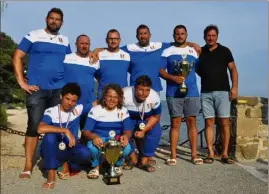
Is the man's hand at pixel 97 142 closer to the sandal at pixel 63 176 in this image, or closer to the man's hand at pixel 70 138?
the man's hand at pixel 70 138

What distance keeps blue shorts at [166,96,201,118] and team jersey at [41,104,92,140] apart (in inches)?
57.1

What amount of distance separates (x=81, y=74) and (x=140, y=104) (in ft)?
3.07

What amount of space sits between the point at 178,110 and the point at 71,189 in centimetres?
213

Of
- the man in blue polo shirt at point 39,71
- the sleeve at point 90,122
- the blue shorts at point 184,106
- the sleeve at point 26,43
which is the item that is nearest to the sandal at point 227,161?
the blue shorts at point 184,106

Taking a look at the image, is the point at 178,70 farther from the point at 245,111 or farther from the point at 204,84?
the point at 245,111

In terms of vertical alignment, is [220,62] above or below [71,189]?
above

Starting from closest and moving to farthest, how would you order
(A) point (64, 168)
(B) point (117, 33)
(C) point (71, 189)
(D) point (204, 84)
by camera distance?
(C) point (71, 189), (A) point (64, 168), (B) point (117, 33), (D) point (204, 84)

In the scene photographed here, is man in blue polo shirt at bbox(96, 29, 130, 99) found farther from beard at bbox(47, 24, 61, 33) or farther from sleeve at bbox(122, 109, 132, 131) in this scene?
beard at bbox(47, 24, 61, 33)

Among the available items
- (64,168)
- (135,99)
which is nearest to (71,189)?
(64,168)

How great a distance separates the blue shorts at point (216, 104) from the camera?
6.02 m

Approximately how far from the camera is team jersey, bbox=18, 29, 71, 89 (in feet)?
17.3

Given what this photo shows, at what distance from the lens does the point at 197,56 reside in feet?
20.1

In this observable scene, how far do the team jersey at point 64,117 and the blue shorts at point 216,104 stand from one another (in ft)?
6.59

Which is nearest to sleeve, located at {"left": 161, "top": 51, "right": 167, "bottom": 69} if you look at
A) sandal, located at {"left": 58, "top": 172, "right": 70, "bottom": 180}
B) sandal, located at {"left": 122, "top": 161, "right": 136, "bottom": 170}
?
sandal, located at {"left": 122, "top": 161, "right": 136, "bottom": 170}
